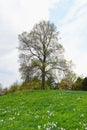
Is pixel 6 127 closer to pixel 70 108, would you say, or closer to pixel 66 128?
pixel 66 128

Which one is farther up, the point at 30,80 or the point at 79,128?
the point at 30,80

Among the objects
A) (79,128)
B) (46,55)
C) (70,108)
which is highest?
(46,55)

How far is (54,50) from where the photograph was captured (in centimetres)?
7025

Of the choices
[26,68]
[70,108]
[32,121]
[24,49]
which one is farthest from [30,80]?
[32,121]

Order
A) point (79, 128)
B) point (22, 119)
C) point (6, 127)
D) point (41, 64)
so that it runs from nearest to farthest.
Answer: point (79, 128) < point (6, 127) < point (22, 119) < point (41, 64)

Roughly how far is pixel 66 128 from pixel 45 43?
52373mm

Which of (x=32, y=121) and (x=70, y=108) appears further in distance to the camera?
(x=70, y=108)

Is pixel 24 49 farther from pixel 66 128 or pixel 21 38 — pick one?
pixel 66 128

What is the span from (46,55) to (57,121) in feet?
162

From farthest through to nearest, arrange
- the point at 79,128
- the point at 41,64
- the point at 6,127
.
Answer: the point at 41,64 → the point at 6,127 → the point at 79,128

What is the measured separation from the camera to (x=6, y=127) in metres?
19.6

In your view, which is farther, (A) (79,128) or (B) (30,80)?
(B) (30,80)

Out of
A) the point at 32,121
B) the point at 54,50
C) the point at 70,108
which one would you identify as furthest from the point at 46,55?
the point at 32,121

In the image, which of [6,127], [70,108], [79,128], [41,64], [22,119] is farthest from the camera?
[41,64]
